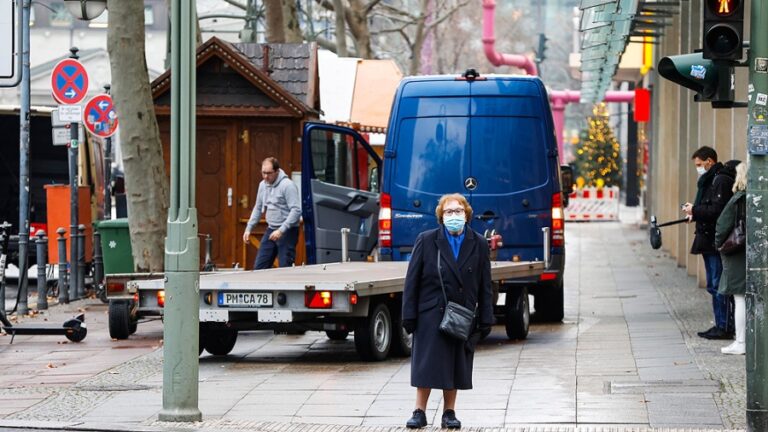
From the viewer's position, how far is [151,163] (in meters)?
19.7

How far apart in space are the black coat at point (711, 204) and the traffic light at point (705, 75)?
16.8 feet

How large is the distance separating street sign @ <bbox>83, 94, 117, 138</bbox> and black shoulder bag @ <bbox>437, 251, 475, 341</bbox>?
1332 centimetres

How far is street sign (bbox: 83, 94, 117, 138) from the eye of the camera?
22797 millimetres

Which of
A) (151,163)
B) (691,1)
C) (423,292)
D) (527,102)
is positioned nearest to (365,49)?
(691,1)

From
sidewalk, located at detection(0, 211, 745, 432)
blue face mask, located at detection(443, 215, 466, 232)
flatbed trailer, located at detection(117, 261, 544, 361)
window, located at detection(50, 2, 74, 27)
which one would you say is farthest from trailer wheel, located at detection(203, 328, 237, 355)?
window, located at detection(50, 2, 74, 27)

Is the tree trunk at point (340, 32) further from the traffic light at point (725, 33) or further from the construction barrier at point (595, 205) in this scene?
the traffic light at point (725, 33)

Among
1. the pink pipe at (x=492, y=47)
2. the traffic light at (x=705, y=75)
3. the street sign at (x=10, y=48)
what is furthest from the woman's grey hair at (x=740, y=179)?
the pink pipe at (x=492, y=47)

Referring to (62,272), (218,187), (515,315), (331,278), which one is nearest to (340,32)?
(218,187)

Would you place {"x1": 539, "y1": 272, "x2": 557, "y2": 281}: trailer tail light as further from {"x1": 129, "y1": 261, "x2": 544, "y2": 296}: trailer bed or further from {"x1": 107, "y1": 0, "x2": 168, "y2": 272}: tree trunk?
{"x1": 107, "y1": 0, "x2": 168, "y2": 272}: tree trunk

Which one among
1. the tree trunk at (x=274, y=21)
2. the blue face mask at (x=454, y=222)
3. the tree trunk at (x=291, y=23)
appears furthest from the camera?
the tree trunk at (x=291, y=23)

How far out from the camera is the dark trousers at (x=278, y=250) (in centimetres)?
1859

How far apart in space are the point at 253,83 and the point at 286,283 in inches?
338

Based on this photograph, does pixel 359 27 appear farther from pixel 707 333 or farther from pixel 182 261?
pixel 182 261

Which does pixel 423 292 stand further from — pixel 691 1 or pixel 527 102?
pixel 691 1
